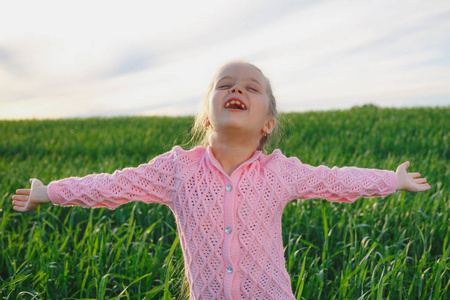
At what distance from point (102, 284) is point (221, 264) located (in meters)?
0.83

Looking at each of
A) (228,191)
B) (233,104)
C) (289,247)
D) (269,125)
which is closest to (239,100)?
(233,104)

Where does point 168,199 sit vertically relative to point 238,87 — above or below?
below

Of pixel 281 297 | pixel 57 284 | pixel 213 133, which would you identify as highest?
pixel 213 133

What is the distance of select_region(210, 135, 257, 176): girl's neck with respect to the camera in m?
1.88

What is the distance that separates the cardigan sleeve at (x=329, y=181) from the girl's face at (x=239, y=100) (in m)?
0.27

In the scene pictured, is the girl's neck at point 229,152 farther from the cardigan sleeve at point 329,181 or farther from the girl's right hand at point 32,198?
the girl's right hand at point 32,198

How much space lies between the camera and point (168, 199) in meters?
1.99

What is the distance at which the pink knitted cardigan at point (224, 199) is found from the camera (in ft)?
6.01

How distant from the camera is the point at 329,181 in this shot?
2025 millimetres

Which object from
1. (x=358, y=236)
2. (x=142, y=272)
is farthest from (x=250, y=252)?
(x=358, y=236)

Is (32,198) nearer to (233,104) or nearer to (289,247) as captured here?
(233,104)

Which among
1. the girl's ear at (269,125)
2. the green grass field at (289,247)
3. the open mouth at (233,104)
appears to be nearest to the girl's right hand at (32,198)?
the green grass field at (289,247)

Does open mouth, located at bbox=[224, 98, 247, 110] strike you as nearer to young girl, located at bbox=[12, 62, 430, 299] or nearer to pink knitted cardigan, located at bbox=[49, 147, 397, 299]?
young girl, located at bbox=[12, 62, 430, 299]

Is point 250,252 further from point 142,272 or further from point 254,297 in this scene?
point 142,272
